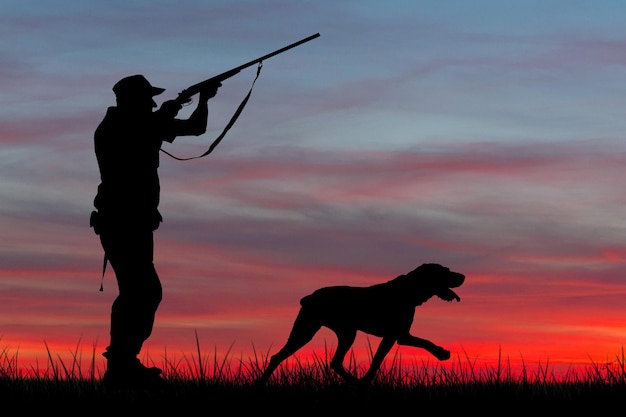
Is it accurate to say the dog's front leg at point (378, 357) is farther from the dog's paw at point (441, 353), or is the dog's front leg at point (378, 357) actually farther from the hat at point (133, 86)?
the hat at point (133, 86)

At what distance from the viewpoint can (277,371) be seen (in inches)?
380

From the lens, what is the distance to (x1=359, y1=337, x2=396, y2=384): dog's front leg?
9529mm

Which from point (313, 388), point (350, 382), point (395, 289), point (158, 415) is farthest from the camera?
point (395, 289)

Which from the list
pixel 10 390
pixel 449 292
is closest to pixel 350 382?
pixel 449 292

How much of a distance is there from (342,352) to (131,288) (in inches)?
85.2

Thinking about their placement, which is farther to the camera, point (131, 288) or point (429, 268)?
point (429, 268)

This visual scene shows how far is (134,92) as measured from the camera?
993 centimetres

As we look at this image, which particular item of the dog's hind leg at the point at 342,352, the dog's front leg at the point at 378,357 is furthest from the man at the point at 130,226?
the dog's front leg at the point at 378,357

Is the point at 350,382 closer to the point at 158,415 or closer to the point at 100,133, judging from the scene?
the point at 158,415

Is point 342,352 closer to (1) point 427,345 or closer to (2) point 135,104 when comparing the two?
(1) point 427,345

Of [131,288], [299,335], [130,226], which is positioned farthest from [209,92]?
[299,335]

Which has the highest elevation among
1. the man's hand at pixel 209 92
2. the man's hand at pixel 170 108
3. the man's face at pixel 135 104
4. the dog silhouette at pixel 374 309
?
the man's hand at pixel 209 92

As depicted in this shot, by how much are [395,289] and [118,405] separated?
331 cm

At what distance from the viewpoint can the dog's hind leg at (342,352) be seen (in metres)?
9.73
